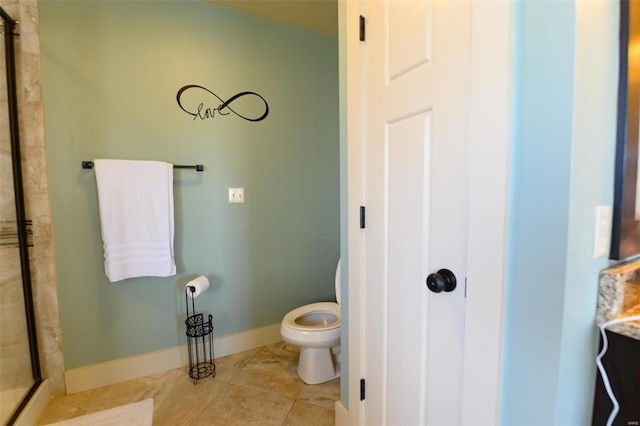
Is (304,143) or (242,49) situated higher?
(242,49)

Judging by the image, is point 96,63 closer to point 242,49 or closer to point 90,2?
point 90,2

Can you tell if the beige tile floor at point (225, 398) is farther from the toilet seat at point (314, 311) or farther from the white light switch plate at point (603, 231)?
the white light switch plate at point (603, 231)

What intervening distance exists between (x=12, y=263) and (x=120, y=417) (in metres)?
0.99

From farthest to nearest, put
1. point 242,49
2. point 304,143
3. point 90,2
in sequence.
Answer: point 304,143 → point 242,49 → point 90,2

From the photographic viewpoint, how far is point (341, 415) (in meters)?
1.43

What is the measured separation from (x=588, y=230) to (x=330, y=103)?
2.07 m

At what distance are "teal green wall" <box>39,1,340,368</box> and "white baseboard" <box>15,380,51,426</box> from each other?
0.53ft

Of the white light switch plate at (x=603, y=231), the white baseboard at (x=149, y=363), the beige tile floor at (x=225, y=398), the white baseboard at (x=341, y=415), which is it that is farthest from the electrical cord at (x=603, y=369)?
the white baseboard at (x=149, y=363)

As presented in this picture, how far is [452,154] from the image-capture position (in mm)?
832

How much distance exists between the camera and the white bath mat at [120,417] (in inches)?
60.5

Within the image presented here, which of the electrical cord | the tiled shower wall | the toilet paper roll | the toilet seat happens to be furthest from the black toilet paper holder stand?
the electrical cord

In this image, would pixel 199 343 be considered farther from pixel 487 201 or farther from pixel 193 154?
pixel 487 201

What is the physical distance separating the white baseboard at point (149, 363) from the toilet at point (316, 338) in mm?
473

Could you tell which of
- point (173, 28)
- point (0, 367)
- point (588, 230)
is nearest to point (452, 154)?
point (588, 230)
